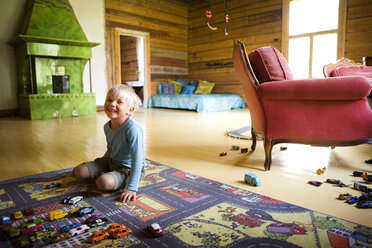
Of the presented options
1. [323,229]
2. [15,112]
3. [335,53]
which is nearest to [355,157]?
[323,229]

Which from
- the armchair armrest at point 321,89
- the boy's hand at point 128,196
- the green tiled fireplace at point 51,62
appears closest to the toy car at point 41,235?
the boy's hand at point 128,196

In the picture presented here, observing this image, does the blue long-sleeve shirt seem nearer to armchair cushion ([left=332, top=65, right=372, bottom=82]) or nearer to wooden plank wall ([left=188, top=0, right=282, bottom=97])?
armchair cushion ([left=332, top=65, right=372, bottom=82])

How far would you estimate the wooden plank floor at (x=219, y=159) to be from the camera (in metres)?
1.50

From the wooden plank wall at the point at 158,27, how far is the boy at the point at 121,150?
17.2 feet

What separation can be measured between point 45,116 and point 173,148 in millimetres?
3371

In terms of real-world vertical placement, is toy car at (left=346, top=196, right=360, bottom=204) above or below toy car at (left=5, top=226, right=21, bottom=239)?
below

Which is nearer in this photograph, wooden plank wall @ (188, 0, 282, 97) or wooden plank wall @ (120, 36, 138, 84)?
wooden plank wall @ (188, 0, 282, 97)

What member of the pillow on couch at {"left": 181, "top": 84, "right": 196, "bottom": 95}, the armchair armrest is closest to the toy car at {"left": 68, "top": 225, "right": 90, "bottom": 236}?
the armchair armrest

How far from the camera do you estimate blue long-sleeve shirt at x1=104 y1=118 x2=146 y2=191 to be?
4.73 ft

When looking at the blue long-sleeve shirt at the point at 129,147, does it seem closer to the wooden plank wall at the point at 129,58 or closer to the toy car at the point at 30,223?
the toy car at the point at 30,223

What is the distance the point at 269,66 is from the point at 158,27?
6019 mm

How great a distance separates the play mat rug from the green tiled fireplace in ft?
12.3

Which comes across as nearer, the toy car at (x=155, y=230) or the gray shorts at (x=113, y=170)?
the toy car at (x=155, y=230)

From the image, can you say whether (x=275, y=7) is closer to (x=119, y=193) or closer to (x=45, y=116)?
(x=45, y=116)
